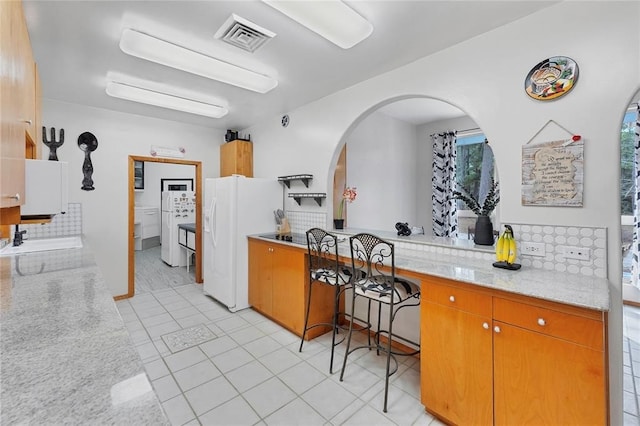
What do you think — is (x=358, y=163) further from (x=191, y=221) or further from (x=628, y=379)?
(x=191, y=221)

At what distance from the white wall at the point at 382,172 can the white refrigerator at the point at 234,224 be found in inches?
48.9

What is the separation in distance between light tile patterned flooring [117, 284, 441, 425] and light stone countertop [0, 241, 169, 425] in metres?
1.07

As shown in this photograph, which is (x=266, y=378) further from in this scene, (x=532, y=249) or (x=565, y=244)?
(x=565, y=244)

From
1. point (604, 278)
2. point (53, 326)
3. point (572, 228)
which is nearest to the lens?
point (53, 326)

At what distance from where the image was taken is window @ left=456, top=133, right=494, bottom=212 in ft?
14.7

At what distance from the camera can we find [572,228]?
1725mm

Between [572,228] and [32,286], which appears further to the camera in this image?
[572,228]

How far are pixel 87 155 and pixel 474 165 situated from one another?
224 inches

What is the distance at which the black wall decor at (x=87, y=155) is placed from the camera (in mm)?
3641

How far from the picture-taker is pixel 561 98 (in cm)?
175

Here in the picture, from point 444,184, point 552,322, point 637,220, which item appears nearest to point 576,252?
point 552,322

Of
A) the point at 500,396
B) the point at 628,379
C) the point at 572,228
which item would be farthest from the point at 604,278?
the point at 628,379

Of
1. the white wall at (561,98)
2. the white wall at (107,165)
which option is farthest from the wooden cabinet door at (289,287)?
the white wall at (107,165)

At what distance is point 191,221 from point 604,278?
6519mm
